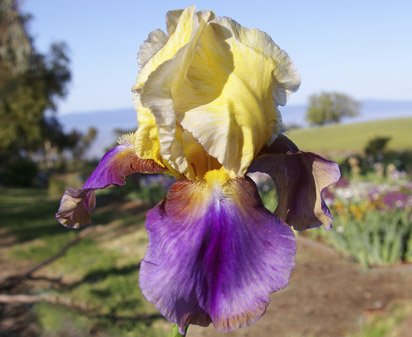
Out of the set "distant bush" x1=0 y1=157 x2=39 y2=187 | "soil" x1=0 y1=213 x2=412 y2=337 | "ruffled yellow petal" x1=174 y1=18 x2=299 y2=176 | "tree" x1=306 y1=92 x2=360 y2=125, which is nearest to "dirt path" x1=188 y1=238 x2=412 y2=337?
"soil" x1=0 y1=213 x2=412 y2=337

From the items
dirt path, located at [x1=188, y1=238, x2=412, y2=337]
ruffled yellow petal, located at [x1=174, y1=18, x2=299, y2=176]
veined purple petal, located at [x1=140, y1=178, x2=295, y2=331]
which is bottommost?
dirt path, located at [x1=188, y1=238, x2=412, y2=337]

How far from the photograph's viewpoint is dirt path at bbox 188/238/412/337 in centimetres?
479

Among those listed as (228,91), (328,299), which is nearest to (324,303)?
(328,299)

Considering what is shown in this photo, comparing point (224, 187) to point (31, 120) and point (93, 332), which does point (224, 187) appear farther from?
point (31, 120)

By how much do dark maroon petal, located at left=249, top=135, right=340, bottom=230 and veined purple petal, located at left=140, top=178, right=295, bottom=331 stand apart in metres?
0.16

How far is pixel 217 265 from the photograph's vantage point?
813mm

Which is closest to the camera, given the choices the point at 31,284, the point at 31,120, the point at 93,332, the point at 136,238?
the point at 93,332

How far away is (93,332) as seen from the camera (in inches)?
187

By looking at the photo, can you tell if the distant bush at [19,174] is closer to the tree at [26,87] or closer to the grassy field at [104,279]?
the tree at [26,87]

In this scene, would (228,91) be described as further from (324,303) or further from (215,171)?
(324,303)

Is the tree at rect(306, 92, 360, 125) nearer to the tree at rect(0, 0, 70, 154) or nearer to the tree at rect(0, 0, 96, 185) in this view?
the tree at rect(0, 0, 96, 185)

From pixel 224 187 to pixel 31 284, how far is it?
6.07m

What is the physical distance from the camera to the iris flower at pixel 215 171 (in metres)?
0.81

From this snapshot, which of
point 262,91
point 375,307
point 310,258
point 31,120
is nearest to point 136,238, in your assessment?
point 310,258
